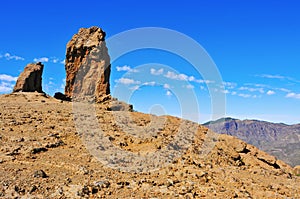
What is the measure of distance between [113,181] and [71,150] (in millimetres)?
3785

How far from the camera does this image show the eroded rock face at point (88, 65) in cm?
3578

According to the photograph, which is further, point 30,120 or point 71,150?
point 30,120

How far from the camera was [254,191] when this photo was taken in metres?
11.9

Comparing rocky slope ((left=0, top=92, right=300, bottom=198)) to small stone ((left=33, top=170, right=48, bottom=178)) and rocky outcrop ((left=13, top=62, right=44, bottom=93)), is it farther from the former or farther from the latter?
rocky outcrop ((left=13, top=62, right=44, bottom=93))

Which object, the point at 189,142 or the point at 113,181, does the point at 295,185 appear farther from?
the point at 113,181

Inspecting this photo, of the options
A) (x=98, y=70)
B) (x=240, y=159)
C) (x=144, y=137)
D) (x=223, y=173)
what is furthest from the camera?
(x=98, y=70)

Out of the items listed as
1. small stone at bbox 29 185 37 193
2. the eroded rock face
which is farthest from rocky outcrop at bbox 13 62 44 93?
small stone at bbox 29 185 37 193

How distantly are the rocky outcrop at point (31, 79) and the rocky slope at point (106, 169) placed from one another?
1815cm

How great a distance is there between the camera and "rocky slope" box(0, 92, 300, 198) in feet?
32.4

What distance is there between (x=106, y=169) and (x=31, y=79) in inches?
1173

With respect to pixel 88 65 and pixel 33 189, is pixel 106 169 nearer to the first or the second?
pixel 33 189

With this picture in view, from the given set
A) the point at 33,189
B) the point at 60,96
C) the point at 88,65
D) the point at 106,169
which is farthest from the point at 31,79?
the point at 33,189

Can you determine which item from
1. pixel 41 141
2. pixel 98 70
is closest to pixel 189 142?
pixel 41 141

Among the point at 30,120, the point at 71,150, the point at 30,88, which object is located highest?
the point at 30,88
